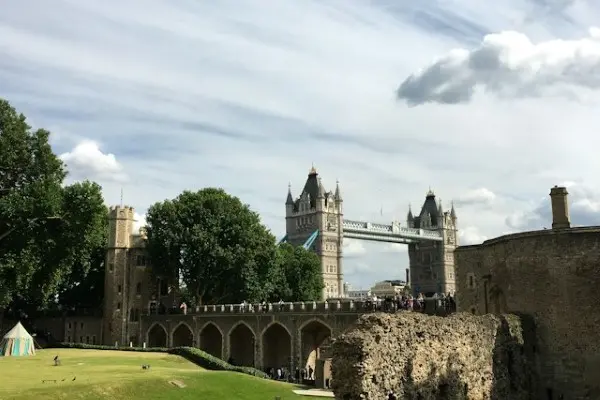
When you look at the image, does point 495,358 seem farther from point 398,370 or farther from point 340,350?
point 340,350

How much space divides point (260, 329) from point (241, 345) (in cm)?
661

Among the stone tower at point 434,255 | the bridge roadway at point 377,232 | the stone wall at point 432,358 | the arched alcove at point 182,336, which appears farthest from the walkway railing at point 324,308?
the stone tower at point 434,255

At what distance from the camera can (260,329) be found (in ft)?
173

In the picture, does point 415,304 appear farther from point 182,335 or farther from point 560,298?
point 182,335

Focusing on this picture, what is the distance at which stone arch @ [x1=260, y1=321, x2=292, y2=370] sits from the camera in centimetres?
5238

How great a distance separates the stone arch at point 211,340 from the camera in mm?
58084

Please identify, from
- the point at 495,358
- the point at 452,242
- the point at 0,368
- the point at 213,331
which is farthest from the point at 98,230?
the point at 452,242

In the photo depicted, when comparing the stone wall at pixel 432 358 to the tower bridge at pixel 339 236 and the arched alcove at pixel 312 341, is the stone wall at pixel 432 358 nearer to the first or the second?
the arched alcove at pixel 312 341

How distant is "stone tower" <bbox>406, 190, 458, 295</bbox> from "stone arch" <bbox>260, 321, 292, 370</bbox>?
368ft

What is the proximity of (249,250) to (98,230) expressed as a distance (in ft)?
59.1

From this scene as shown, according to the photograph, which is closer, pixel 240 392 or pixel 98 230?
pixel 240 392

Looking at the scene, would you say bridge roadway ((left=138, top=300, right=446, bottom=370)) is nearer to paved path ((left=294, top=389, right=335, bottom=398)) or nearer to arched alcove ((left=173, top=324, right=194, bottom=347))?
arched alcove ((left=173, top=324, right=194, bottom=347))

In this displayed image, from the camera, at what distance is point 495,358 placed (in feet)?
80.3

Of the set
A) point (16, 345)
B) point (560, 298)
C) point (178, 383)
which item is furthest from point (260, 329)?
point (560, 298)
